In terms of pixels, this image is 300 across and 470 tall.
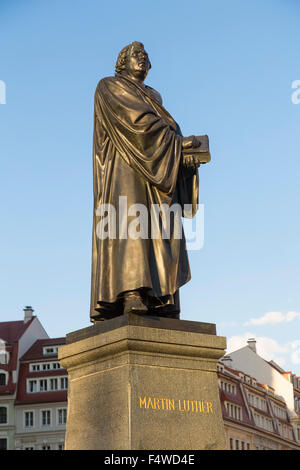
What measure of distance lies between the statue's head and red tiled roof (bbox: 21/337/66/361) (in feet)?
219

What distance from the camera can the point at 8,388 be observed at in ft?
250

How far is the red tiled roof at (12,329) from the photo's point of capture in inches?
3147

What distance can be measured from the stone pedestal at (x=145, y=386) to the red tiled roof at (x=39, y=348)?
223 ft

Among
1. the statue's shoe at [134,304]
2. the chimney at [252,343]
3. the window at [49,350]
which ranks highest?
the chimney at [252,343]

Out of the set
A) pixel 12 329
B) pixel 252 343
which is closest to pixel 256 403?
pixel 252 343

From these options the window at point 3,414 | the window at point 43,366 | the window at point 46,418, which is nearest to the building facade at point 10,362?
the window at point 3,414

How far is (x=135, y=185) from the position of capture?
411 inches

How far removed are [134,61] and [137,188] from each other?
2.11m

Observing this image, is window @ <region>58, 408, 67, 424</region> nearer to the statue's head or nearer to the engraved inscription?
the statue's head

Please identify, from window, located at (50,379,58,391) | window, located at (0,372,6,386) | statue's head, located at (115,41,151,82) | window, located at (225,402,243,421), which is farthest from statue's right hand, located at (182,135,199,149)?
window, located at (225,402,243,421)

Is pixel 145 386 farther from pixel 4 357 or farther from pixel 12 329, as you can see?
pixel 12 329

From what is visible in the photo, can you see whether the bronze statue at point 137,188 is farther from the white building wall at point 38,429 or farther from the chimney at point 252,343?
the chimney at point 252,343
